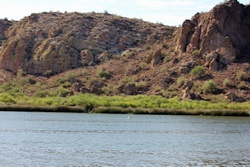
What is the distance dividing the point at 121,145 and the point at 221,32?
58.6 metres

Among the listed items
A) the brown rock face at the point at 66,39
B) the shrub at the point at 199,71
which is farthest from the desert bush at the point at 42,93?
the shrub at the point at 199,71

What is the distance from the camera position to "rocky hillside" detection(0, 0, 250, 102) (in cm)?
8944

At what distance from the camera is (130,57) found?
346 ft

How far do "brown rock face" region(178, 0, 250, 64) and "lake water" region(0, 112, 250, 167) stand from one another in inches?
1500

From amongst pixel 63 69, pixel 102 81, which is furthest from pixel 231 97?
pixel 63 69

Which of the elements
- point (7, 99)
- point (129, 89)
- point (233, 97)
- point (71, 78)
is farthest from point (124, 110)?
point (71, 78)

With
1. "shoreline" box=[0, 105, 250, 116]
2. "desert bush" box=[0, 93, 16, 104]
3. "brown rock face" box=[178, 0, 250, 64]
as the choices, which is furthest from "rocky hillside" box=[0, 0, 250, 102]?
"desert bush" box=[0, 93, 16, 104]

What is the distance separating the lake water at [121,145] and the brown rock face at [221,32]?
38.1m

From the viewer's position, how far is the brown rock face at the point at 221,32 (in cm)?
9156

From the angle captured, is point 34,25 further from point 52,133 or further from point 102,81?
point 52,133

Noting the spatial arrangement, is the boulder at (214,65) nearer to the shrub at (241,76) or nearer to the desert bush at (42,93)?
the shrub at (241,76)

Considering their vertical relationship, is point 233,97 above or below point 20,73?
below

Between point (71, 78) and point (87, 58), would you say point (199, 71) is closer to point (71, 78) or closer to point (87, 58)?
point (71, 78)

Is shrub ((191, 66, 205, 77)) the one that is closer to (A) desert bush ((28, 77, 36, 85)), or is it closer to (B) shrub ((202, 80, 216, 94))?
(B) shrub ((202, 80, 216, 94))
